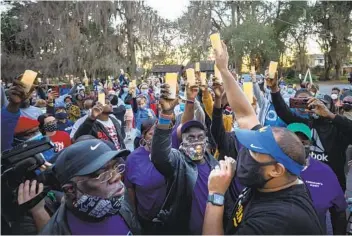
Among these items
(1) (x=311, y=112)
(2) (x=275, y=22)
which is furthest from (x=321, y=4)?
(1) (x=311, y=112)

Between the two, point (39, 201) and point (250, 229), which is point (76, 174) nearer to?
point (39, 201)

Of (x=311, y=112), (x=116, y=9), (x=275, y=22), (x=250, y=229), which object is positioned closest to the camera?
(x=250, y=229)

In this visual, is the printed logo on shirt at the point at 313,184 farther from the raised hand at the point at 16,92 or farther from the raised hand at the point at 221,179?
the raised hand at the point at 16,92

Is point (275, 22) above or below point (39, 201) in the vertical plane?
above

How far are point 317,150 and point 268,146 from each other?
5.33 feet

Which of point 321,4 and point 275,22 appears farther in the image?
point 275,22

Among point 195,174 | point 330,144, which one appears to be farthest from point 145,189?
point 330,144

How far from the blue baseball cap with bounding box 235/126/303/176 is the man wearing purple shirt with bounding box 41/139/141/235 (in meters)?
0.67

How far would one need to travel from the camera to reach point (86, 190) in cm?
171

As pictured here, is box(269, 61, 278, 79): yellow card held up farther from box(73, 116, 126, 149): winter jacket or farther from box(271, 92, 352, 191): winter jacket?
box(73, 116, 126, 149): winter jacket

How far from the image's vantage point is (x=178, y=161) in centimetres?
256

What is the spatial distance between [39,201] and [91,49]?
2018cm

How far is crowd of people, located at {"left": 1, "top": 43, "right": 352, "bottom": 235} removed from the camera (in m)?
1.69

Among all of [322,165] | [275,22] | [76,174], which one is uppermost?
[275,22]
